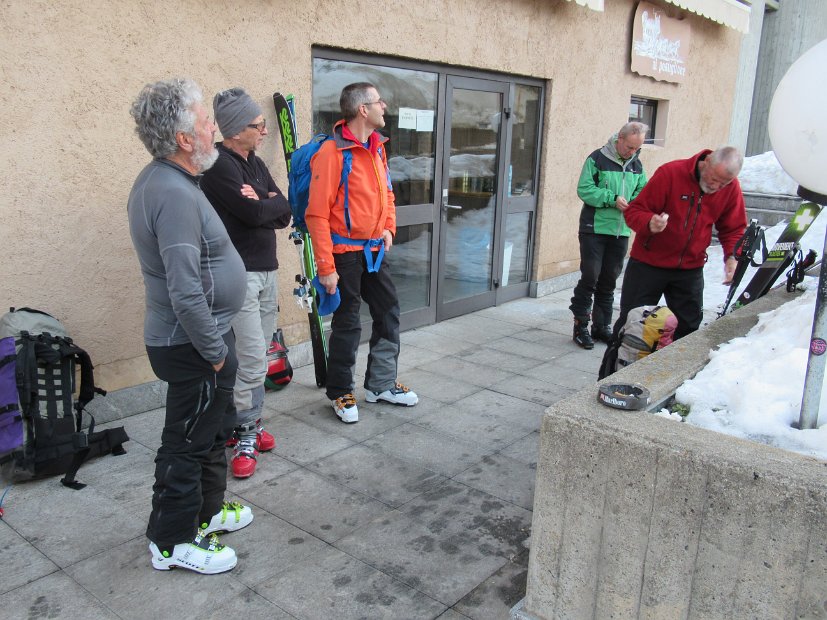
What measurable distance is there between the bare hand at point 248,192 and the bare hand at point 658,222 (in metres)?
2.25

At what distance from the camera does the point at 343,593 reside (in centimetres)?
257

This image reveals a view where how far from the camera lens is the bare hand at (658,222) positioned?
4027 mm

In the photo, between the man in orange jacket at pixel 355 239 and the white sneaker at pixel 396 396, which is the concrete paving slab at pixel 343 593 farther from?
the white sneaker at pixel 396 396

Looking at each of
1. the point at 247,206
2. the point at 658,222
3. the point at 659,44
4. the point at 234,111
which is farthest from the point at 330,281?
Answer: the point at 659,44

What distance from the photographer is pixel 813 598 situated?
1.67 m

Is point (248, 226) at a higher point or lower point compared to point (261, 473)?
higher

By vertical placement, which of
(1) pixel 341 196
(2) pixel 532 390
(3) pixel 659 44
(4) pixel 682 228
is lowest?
(2) pixel 532 390

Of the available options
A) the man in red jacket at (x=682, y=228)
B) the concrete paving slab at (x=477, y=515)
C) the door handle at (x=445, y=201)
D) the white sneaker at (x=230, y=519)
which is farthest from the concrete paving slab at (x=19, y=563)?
the door handle at (x=445, y=201)

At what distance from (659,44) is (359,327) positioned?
6.30m

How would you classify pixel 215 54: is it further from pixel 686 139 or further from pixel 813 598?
pixel 686 139

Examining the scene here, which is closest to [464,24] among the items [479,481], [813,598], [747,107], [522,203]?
[522,203]

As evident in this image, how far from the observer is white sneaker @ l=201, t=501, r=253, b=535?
2.90 metres

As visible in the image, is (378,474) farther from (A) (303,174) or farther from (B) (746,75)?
(B) (746,75)

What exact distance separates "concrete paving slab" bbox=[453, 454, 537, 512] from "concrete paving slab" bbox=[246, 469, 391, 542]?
520mm
